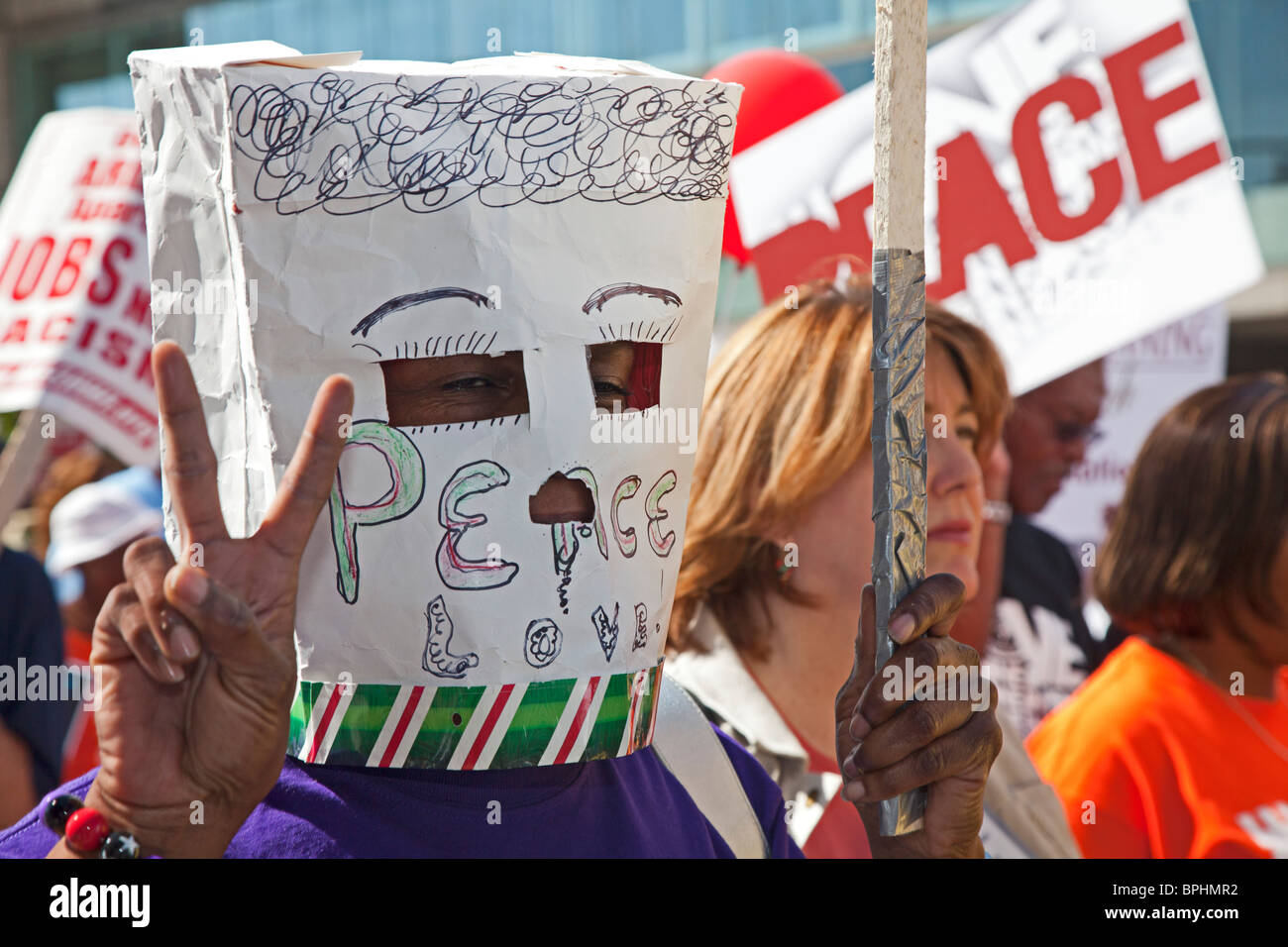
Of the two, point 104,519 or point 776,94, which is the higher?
point 776,94

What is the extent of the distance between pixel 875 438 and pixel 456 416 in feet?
1.40

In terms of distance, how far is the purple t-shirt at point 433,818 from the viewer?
140 cm

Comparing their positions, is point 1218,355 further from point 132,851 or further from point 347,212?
point 132,851

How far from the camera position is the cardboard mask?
1.36 metres

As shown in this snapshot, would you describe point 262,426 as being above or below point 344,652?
above

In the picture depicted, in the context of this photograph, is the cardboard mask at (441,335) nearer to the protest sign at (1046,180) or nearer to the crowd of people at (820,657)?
the crowd of people at (820,657)

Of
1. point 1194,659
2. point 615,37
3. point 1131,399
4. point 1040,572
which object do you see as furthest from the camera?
point 615,37

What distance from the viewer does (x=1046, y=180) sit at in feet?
11.2

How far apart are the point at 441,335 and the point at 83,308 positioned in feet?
7.78

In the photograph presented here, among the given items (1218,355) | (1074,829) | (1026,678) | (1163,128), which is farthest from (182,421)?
(1218,355)

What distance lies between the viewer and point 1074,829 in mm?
2635

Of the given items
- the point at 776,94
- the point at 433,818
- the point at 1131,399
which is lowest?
the point at 433,818

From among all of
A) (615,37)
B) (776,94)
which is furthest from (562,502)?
(615,37)

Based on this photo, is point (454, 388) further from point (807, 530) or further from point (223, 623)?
point (807, 530)
